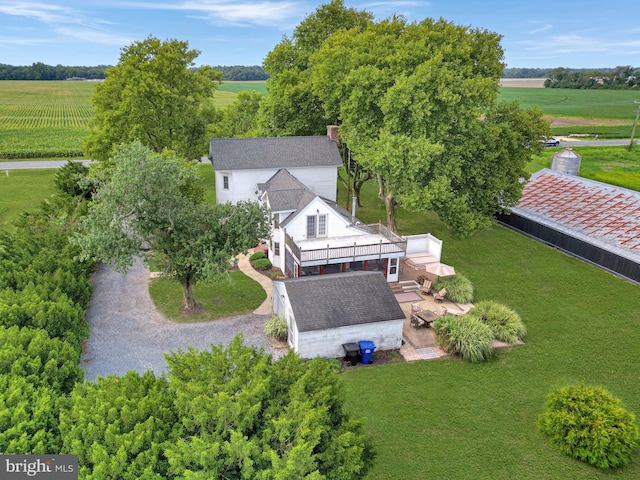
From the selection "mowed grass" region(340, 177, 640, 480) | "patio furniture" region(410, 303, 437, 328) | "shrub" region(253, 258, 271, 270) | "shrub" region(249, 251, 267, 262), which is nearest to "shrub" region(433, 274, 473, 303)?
"mowed grass" region(340, 177, 640, 480)

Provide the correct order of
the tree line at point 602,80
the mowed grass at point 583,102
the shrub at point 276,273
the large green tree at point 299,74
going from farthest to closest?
1. the tree line at point 602,80
2. the mowed grass at point 583,102
3. the large green tree at point 299,74
4. the shrub at point 276,273

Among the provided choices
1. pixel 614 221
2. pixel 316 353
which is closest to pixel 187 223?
pixel 316 353

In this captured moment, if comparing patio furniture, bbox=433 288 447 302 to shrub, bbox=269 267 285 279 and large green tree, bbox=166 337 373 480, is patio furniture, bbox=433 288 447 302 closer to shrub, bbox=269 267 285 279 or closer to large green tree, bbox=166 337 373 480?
shrub, bbox=269 267 285 279

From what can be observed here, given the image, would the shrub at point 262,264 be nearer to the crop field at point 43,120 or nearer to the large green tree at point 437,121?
the large green tree at point 437,121

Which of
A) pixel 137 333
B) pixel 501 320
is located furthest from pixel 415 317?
pixel 137 333

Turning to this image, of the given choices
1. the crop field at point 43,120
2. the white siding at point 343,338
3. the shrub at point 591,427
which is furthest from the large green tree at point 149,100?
the shrub at point 591,427

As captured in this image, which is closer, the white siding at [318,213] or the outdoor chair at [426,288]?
the outdoor chair at [426,288]

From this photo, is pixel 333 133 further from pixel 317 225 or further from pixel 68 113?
pixel 68 113

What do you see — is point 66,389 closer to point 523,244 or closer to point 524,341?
point 524,341
